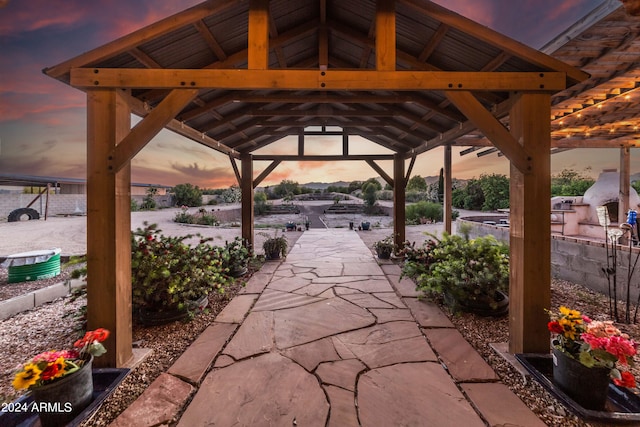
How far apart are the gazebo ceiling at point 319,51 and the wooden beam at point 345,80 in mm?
181

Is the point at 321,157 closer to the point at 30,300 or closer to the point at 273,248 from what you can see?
the point at 273,248

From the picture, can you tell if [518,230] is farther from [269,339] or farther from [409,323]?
[269,339]

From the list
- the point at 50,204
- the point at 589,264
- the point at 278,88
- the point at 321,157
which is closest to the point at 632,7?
the point at 278,88

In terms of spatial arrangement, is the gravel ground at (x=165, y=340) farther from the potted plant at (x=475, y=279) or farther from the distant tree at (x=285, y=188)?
the distant tree at (x=285, y=188)

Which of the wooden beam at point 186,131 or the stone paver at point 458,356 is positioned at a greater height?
the wooden beam at point 186,131

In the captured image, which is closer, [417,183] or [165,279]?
[165,279]

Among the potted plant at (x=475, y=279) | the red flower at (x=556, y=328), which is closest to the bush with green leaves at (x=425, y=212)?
the potted plant at (x=475, y=279)

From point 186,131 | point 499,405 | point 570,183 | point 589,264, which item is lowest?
point 499,405

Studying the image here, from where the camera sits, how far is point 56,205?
17.6 m

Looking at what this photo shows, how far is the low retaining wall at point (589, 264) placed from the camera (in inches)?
135

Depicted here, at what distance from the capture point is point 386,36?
7.28 ft

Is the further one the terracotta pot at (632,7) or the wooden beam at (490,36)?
the wooden beam at (490,36)

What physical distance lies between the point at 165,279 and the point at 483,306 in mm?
3681

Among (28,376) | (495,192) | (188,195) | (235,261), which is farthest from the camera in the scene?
(188,195)
